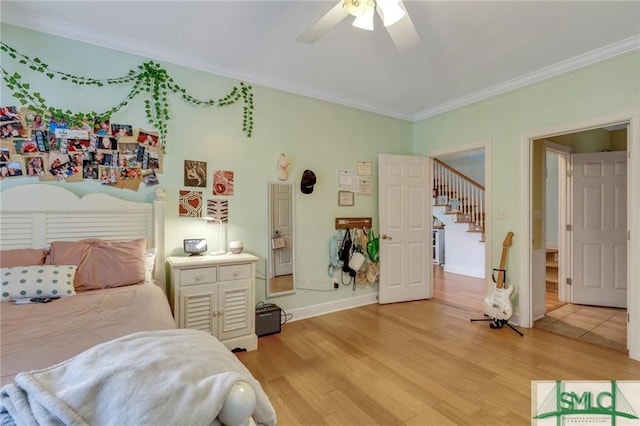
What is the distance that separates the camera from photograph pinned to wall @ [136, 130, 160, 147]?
2574 mm

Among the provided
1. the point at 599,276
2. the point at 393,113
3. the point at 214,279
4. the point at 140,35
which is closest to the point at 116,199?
the point at 214,279

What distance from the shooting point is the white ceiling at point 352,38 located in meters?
2.08

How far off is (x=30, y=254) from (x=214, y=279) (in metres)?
1.23

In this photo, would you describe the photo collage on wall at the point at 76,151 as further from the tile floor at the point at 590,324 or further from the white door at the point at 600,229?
the white door at the point at 600,229

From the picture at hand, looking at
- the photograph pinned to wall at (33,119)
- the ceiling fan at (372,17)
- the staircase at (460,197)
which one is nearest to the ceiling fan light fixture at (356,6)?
the ceiling fan at (372,17)

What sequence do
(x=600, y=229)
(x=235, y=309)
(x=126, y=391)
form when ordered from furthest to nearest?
1. (x=600, y=229)
2. (x=235, y=309)
3. (x=126, y=391)

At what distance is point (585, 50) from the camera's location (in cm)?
258

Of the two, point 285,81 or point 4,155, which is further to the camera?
point 285,81

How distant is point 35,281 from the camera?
5.99 ft

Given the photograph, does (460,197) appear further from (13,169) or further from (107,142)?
(13,169)

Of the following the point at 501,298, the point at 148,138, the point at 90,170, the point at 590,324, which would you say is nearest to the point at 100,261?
the point at 90,170

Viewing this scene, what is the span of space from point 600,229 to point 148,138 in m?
5.23

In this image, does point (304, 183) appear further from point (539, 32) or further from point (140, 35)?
point (539, 32)

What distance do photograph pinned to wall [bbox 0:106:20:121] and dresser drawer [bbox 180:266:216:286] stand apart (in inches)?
64.6
